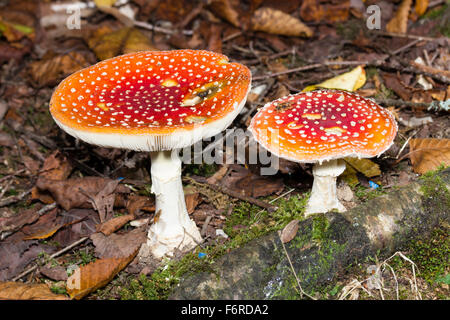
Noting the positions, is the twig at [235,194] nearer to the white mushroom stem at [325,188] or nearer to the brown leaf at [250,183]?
the brown leaf at [250,183]

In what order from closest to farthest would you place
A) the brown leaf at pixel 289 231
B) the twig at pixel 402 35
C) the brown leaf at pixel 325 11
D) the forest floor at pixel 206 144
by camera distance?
1. the brown leaf at pixel 289 231
2. the forest floor at pixel 206 144
3. the twig at pixel 402 35
4. the brown leaf at pixel 325 11

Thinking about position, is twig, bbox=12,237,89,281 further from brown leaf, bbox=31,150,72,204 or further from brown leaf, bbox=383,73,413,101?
brown leaf, bbox=383,73,413,101

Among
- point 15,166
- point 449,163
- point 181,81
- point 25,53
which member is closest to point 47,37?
point 25,53

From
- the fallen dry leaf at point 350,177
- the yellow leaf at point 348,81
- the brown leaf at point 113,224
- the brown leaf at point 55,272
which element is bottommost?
the brown leaf at point 55,272

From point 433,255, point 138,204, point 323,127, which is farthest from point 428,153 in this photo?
point 138,204

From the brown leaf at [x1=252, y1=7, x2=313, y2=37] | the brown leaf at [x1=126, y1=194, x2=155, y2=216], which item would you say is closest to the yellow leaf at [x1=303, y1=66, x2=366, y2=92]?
the brown leaf at [x1=252, y1=7, x2=313, y2=37]

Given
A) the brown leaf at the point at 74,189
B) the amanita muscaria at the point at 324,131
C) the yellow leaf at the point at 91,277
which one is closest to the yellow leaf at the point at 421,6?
the amanita muscaria at the point at 324,131

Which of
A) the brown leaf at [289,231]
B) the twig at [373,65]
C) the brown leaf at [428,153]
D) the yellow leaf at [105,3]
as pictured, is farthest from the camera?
the yellow leaf at [105,3]
